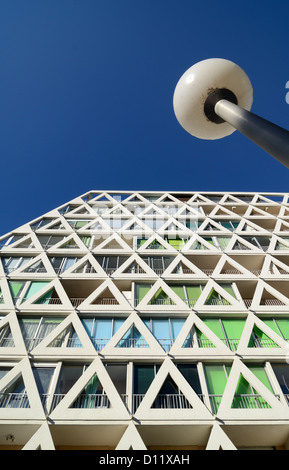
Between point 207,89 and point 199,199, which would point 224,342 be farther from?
point 199,199

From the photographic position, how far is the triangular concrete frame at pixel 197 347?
1330 centimetres

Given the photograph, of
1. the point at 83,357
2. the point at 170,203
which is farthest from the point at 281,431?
the point at 170,203

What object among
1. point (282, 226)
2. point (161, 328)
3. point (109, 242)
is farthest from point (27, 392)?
point (282, 226)

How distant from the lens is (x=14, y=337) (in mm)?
13805

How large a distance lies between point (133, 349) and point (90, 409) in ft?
10.3

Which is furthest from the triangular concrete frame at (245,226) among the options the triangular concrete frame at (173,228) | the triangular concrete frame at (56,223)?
the triangular concrete frame at (56,223)

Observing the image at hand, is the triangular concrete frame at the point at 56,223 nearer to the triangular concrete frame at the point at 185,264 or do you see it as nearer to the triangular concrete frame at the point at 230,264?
the triangular concrete frame at the point at 185,264

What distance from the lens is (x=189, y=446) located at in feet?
36.3

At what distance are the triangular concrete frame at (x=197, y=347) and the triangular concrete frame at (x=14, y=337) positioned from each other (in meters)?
7.07

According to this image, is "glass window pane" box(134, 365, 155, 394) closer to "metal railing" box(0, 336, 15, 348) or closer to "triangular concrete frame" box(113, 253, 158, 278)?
"triangular concrete frame" box(113, 253, 158, 278)

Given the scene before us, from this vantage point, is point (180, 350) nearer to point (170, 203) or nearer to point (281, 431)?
point (281, 431)

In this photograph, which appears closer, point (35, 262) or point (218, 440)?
point (218, 440)

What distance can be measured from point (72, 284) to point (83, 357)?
5594 mm

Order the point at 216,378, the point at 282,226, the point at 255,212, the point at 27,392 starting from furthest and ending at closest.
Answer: the point at 255,212
the point at 282,226
the point at 216,378
the point at 27,392
